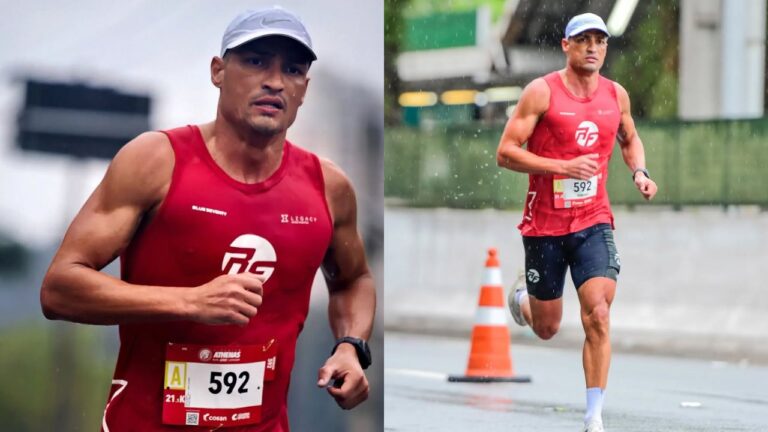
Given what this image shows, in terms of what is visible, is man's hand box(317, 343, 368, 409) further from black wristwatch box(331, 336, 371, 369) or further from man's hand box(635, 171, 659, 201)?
man's hand box(635, 171, 659, 201)

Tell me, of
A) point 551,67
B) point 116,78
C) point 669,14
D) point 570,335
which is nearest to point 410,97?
point 570,335

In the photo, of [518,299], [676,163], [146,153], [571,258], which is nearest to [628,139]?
[571,258]

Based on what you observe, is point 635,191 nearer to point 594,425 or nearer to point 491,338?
point 491,338

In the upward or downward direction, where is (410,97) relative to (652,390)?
upward

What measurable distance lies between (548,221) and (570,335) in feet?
21.5

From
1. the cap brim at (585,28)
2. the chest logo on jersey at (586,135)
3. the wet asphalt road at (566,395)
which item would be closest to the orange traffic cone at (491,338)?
the wet asphalt road at (566,395)

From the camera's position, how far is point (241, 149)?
4.32m

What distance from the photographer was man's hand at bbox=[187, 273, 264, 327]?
156 inches

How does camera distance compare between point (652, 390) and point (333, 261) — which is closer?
point (333, 261)

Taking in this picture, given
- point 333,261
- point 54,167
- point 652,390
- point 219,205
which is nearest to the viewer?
point 219,205

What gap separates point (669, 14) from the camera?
12852 mm

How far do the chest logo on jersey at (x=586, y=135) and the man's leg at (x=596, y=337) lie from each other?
2.16 feet

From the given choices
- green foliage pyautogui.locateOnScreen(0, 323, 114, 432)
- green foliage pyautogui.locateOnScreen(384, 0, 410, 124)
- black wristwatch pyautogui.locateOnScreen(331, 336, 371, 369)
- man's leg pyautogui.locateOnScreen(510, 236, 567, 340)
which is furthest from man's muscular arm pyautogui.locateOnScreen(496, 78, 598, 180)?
green foliage pyautogui.locateOnScreen(384, 0, 410, 124)

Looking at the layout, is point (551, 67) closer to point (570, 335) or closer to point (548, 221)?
point (548, 221)
